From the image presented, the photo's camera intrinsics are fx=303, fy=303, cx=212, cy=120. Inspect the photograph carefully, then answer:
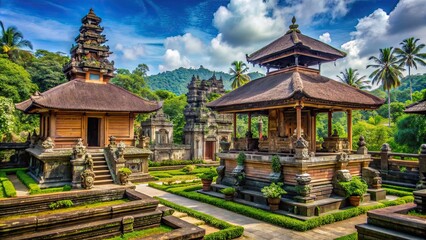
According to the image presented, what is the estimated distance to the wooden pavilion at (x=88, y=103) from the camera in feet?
61.0

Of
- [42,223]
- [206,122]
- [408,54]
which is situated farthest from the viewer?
[408,54]

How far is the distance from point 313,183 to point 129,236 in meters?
8.34

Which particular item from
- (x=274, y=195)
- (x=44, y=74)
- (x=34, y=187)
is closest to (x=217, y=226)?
(x=274, y=195)

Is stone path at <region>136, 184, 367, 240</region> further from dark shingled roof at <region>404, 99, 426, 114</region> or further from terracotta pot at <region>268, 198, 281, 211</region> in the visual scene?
dark shingled roof at <region>404, 99, 426, 114</region>

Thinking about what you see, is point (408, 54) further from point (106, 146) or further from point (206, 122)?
point (106, 146)

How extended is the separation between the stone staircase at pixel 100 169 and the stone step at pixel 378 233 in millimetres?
13512

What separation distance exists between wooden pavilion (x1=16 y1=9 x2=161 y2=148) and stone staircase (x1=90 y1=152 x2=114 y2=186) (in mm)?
1498

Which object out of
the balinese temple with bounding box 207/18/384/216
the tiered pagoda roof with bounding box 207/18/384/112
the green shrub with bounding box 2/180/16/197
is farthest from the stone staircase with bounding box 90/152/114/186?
the tiered pagoda roof with bounding box 207/18/384/112

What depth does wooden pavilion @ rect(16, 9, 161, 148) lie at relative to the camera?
18578 mm

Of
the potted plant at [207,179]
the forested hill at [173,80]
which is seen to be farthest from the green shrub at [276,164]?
the forested hill at [173,80]

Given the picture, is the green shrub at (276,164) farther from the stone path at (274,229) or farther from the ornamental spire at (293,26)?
the ornamental spire at (293,26)

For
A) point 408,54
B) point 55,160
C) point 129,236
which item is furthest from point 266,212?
point 408,54

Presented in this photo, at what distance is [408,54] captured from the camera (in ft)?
139

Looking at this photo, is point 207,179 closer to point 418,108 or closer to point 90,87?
point 90,87
